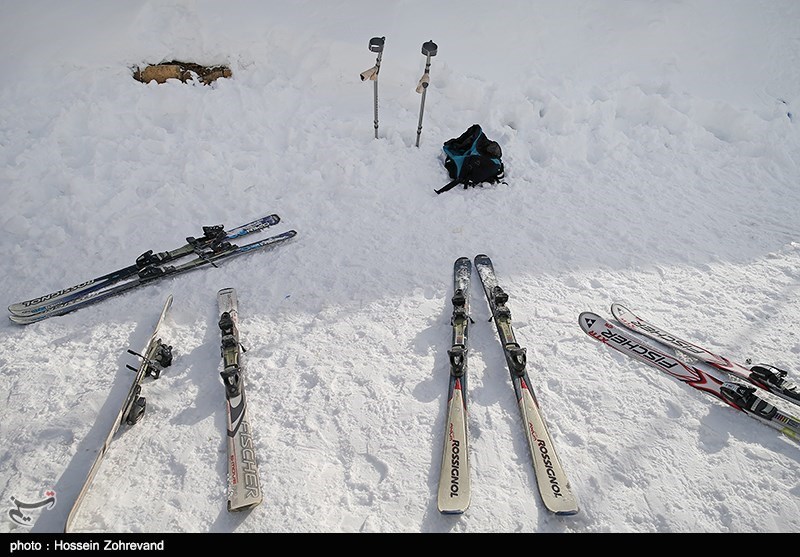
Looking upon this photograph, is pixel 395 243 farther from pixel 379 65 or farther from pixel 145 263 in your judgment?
pixel 145 263

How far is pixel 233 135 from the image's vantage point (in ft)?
20.6

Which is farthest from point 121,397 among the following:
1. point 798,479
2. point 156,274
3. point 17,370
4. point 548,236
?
point 798,479

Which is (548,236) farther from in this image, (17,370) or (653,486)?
(17,370)

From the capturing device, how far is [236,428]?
329 centimetres

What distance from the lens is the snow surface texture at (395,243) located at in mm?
3047

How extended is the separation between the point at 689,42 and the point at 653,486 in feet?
26.1

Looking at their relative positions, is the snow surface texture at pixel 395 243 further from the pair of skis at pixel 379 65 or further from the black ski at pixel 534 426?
the pair of skis at pixel 379 65

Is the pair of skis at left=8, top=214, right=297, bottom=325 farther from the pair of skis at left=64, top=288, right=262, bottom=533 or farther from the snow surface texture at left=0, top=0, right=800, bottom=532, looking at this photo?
the pair of skis at left=64, top=288, right=262, bottom=533

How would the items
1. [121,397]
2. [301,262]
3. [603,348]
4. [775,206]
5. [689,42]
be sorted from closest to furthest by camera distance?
[121,397] → [603,348] → [301,262] → [775,206] → [689,42]

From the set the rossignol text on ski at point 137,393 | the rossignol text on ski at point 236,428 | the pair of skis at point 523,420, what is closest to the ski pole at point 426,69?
the pair of skis at point 523,420

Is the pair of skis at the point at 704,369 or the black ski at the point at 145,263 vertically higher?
the black ski at the point at 145,263

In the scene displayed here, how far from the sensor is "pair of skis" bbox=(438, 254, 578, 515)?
2875mm

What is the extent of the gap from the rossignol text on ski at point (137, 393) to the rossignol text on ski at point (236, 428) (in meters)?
0.50

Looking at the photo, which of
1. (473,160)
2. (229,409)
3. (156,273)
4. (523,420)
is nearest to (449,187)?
(473,160)
